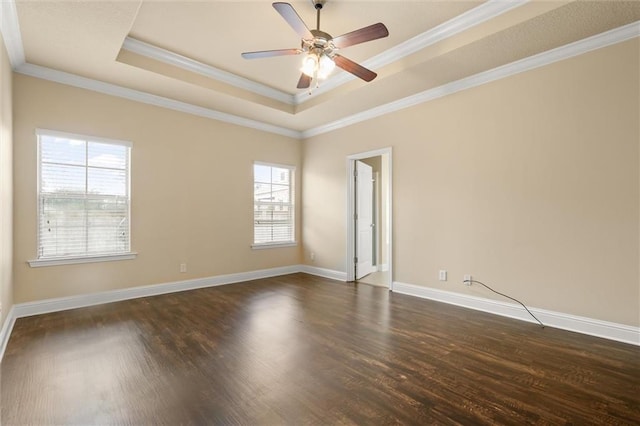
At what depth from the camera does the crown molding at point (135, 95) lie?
144 inches

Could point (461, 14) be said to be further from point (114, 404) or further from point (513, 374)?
point (114, 404)

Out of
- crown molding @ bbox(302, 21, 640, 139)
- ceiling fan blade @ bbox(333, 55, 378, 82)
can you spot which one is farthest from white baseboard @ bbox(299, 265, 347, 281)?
ceiling fan blade @ bbox(333, 55, 378, 82)

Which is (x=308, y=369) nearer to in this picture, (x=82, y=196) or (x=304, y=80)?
(x=304, y=80)

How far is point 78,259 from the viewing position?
12.7 feet

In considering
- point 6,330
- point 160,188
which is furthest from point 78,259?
point 160,188

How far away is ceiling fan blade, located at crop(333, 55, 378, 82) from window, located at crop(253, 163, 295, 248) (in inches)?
123

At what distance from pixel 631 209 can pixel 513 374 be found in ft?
6.58

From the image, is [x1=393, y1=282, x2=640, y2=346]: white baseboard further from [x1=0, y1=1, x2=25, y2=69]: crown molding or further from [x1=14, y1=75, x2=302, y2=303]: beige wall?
[x1=0, y1=1, x2=25, y2=69]: crown molding

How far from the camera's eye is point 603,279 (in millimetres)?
2977

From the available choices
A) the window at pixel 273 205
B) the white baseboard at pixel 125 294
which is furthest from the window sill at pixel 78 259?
the window at pixel 273 205

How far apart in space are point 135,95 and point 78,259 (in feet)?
7.75

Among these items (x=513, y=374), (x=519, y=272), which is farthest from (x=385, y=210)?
(x=513, y=374)

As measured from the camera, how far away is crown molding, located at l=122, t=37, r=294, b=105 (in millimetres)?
3592

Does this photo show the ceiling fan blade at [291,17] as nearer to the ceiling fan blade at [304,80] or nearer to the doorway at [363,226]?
the ceiling fan blade at [304,80]
